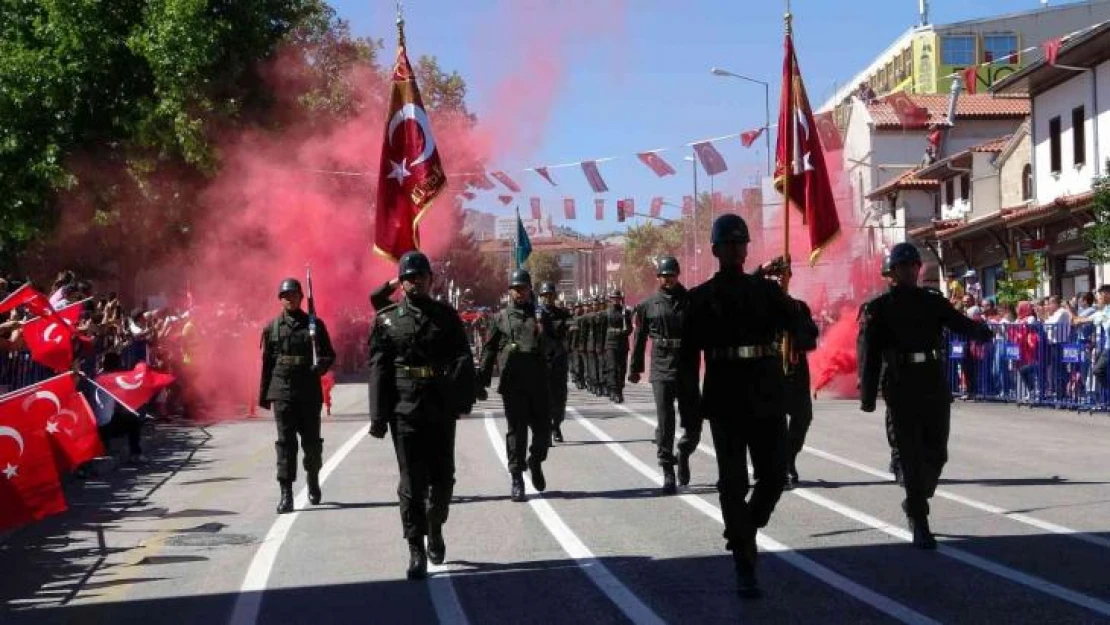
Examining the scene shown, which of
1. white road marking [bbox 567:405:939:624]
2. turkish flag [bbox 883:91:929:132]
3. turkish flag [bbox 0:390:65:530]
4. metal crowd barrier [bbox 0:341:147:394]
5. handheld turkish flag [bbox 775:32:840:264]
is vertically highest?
turkish flag [bbox 883:91:929:132]

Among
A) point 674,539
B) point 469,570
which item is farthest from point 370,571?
point 674,539

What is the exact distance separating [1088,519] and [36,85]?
76.1 ft

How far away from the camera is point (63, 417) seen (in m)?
10.2

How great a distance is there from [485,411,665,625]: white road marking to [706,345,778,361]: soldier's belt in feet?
4.43

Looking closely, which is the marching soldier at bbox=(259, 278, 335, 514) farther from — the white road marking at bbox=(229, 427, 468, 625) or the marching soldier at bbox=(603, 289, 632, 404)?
the marching soldier at bbox=(603, 289, 632, 404)

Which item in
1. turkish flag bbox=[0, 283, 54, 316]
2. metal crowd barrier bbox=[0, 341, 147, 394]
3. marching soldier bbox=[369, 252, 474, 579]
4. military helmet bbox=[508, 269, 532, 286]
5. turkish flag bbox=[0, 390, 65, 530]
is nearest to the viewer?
marching soldier bbox=[369, 252, 474, 579]

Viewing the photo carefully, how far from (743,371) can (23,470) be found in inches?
187

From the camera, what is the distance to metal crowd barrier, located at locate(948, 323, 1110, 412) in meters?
21.0

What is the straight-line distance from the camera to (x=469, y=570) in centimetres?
861

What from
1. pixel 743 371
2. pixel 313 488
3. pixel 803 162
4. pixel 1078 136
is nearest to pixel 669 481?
pixel 313 488

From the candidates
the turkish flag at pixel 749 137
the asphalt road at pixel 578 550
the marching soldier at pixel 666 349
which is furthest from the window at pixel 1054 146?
the marching soldier at pixel 666 349

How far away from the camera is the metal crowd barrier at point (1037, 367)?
21.0 metres

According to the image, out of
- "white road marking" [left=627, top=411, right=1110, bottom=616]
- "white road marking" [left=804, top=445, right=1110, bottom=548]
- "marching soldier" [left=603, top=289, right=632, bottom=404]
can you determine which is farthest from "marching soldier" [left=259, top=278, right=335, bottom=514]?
"marching soldier" [left=603, top=289, right=632, bottom=404]

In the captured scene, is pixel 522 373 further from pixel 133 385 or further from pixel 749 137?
pixel 749 137
